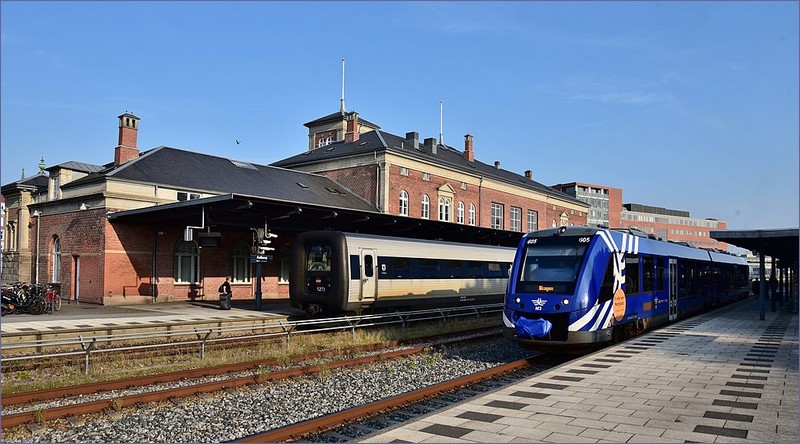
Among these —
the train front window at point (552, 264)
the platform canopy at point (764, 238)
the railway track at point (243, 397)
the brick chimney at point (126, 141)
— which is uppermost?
the brick chimney at point (126, 141)

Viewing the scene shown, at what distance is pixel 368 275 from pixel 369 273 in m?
0.08

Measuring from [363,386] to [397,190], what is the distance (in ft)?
95.3

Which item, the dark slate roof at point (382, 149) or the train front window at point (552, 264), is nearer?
the train front window at point (552, 264)

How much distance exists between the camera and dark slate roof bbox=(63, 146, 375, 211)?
28.0m

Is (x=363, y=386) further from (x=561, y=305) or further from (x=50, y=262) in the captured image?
(x=50, y=262)

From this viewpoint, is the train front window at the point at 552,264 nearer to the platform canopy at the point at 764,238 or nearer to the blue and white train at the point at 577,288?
the blue and white train at the point at 577,288

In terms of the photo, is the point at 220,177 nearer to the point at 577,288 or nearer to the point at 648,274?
the point at 648,274

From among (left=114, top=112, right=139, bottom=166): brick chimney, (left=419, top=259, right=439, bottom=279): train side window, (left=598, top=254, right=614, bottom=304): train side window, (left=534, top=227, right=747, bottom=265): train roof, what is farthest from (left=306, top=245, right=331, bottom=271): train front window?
(left=114, top=112, right=139, bottom=166): brick chimney

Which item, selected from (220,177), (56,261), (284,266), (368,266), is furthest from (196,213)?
(56,261)

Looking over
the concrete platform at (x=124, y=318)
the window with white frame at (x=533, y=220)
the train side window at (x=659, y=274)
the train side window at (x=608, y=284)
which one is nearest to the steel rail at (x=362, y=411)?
the train side window at (x=608, y=284)

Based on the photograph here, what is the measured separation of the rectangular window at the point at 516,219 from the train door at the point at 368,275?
3254cm

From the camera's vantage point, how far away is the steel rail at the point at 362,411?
7.01m

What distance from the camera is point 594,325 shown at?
1227cm

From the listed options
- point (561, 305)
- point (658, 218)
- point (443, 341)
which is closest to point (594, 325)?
point (561, 305)
